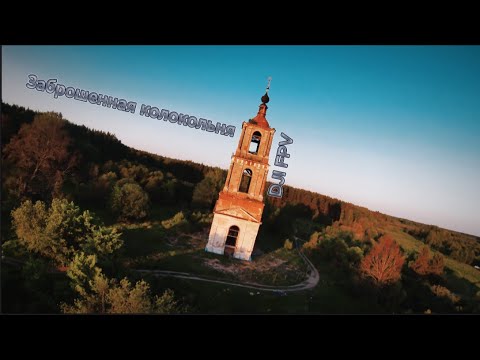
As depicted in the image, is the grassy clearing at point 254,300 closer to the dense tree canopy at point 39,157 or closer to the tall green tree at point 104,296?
the tall green tree at point 104,296

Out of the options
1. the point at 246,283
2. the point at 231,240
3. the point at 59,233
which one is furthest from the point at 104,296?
the point at 231,240

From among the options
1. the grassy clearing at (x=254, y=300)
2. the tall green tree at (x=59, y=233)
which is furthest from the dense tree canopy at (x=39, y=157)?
the grassy clearing at (x=254, y=300)

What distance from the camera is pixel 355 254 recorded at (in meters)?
15.3

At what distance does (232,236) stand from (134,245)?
155 inches

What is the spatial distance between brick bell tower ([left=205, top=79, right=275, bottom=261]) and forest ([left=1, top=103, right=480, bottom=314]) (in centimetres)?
112

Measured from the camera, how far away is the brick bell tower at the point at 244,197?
1263cm

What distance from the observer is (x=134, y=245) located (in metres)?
10.9

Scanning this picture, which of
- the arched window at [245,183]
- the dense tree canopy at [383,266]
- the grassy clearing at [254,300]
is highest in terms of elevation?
the arched window at [245,183]

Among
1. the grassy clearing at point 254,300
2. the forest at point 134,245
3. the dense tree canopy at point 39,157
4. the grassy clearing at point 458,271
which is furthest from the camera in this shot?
the grassy clearing at point 458,271

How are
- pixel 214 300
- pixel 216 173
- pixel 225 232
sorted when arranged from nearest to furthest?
pixel 214 300 → pixel 225 232 → pixel 216 173

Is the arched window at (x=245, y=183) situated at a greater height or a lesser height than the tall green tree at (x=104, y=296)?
greater

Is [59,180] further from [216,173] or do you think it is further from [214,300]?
[216,173]
